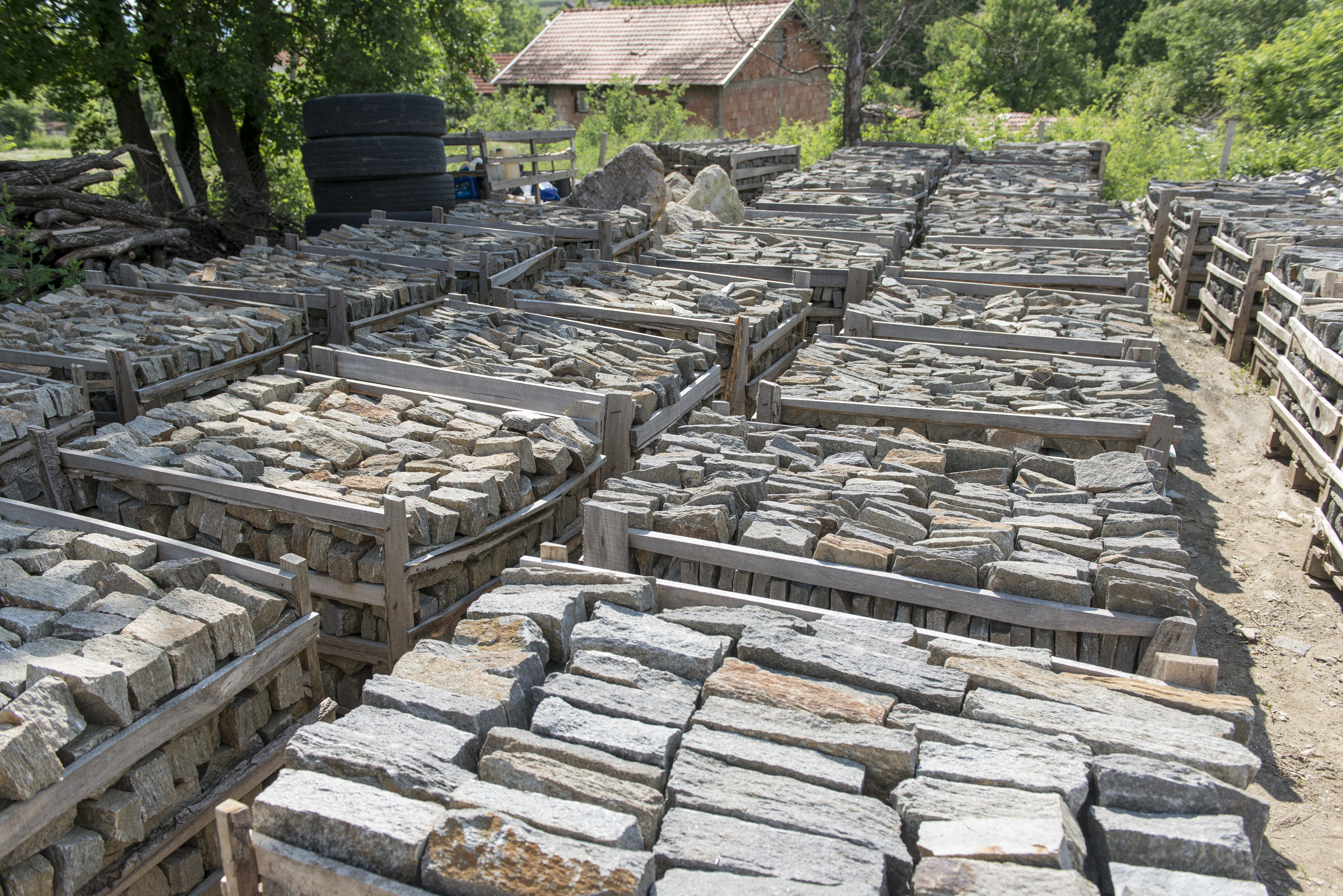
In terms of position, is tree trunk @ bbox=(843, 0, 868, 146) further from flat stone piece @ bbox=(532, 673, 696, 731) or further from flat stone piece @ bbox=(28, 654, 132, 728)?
flat stone piece @ bbox=(28, 654, 132, 728)

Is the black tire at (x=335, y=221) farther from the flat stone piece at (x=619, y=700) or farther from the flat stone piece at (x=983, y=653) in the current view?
the flat stone piece at (x=983, y=653)

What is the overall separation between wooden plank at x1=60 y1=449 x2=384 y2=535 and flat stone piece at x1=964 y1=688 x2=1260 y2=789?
9.44 ft

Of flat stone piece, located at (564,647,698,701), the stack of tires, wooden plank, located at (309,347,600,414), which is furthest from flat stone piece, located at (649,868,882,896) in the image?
the stack of tires

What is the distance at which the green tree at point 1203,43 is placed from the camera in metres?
34.3

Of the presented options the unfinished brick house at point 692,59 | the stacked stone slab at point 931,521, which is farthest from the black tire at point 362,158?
the unfinished brick house at point 692,59

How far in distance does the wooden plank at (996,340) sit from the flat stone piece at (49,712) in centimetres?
615

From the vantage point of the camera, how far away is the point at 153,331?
6453 millimetres

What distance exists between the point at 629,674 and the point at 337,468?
2.76m

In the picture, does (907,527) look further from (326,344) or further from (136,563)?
(326,344)

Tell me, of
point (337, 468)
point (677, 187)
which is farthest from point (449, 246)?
point (677, 187)

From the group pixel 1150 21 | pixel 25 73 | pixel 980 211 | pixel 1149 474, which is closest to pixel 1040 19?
pixel 1150 21

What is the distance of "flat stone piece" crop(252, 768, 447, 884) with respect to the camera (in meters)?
2.24

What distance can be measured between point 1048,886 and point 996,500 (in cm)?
249

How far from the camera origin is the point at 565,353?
21.8 feet
